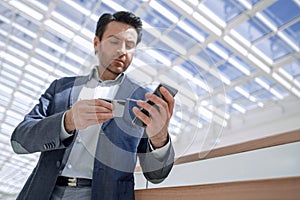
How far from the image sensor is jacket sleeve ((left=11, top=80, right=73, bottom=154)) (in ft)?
3.06

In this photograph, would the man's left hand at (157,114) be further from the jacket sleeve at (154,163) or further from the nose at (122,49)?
the nose at (122,49)

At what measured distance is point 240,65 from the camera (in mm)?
8320

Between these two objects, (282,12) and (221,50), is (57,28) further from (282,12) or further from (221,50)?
(282,12)

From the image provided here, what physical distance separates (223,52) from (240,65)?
0.71 metres

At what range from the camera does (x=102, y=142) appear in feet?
3.29

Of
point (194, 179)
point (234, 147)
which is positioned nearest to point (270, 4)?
point (194, 179)

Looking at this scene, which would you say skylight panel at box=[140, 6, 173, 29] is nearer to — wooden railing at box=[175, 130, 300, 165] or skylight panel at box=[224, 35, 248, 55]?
skylight panel at box=[224, 35, 248, 55]

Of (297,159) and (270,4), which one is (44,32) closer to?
(270,4)

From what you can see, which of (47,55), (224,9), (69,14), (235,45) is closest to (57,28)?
(69,14)

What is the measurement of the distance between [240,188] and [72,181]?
0.50 meters

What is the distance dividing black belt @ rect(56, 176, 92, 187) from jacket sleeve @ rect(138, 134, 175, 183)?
0.57 feet

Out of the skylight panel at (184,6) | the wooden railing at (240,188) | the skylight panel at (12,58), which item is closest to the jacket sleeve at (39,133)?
the wooden railing at (240,188)

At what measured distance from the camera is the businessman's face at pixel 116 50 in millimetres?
1021

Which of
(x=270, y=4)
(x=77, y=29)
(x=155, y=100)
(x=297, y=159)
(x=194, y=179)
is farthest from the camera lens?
(x=77, y=29)
